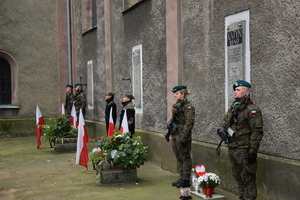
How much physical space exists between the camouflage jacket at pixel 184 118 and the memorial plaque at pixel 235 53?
0.70 m

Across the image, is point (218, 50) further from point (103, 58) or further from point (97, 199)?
point (103, 58)

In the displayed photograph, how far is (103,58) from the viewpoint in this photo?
1304cm

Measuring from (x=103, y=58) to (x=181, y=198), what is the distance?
8.11m

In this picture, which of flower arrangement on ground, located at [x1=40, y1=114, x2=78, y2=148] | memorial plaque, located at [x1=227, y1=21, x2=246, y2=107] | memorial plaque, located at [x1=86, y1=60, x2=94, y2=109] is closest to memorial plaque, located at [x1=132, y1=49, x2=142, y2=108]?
flower arrangement on ground, located at [x1=40, y1=114, x2=78, y2=148]

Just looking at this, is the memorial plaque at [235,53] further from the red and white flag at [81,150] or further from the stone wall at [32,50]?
the stone wall at [32,50]

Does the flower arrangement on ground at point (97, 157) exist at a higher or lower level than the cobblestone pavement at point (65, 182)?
higher

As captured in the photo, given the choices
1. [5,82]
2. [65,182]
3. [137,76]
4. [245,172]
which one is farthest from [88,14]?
[245,172]

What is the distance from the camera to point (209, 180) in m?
5.76

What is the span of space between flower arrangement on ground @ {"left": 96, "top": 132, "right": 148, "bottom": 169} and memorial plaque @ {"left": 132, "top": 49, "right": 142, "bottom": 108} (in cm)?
301

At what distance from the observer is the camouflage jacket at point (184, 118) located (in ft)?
20.8

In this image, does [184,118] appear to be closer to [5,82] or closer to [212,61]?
[212,61]

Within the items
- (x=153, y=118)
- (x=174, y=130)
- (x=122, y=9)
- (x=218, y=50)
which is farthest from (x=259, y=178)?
(x=122, y=9)

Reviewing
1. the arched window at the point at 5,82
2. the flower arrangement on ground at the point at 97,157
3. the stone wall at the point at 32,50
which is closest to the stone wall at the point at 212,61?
the flower arrangement on ground at the point at 97,157

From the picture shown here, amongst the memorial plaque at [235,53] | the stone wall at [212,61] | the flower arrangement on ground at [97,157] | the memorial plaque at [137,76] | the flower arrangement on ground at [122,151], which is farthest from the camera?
the memorial plaque at [137,76]
